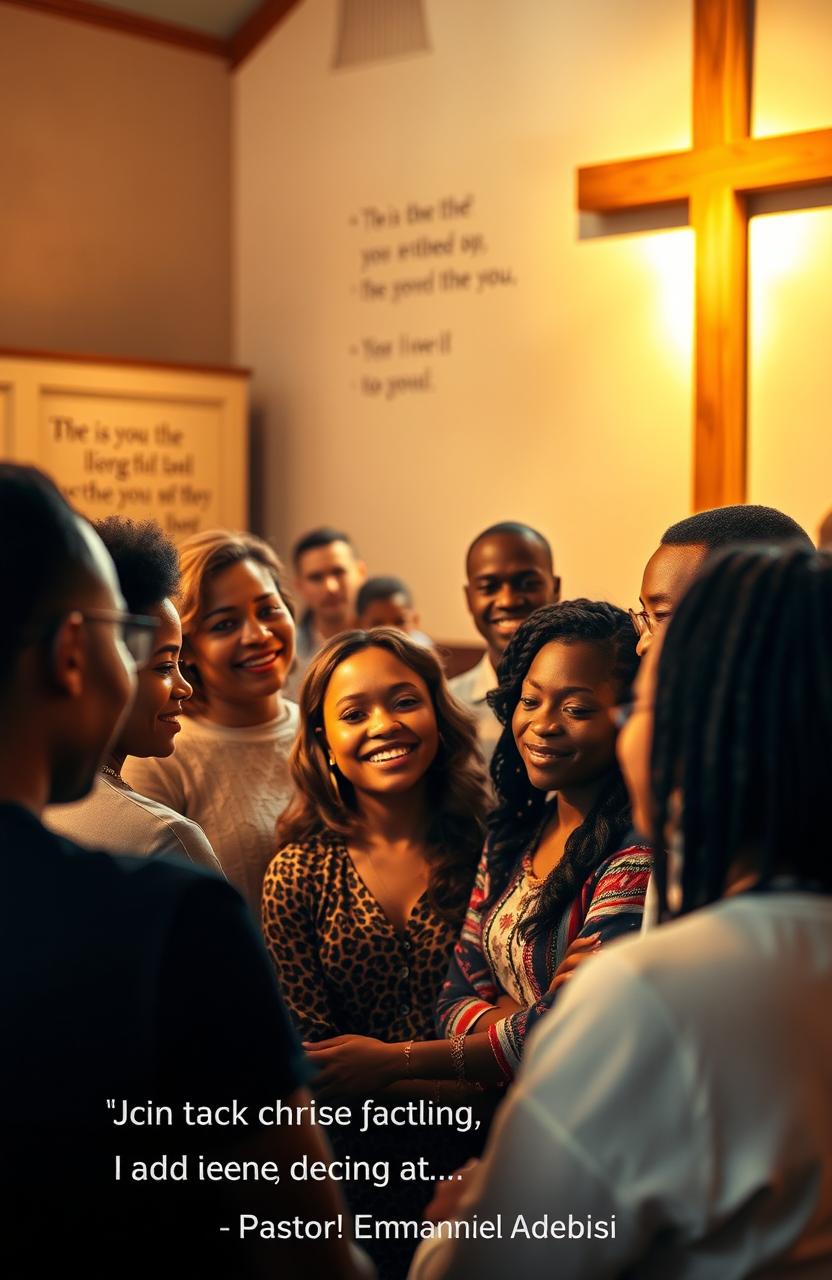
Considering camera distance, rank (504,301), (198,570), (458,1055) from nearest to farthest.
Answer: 1. (458,1055)
2. (198,570)
3. (504,301)

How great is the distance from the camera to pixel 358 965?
229 cm

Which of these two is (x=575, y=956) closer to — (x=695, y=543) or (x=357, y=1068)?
(x=357, y=1068)

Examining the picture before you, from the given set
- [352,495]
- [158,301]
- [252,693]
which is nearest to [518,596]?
[252,693]

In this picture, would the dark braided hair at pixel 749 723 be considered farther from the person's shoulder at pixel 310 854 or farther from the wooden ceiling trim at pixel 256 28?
the wooden ceiling trim at pixel 256 28

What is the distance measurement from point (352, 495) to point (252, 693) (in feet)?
11.8

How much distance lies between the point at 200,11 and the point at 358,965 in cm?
532

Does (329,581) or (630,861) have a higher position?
(329,581)

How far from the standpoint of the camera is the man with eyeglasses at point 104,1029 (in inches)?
40.6

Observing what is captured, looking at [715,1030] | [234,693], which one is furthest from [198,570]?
[715,1030]

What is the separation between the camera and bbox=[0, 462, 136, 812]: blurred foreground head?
1.09m

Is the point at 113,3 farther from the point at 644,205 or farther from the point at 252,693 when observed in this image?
the point at 252,693

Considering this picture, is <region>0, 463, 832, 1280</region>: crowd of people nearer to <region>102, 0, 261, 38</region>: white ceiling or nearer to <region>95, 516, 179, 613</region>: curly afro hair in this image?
<region>95, 516, 179, 613</region>: curly afro hair

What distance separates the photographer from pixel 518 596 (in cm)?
346

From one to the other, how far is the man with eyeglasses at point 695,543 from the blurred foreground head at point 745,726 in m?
0.86
